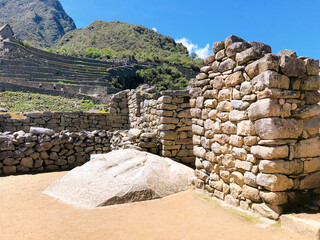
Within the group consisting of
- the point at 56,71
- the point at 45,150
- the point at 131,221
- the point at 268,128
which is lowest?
the point at 131,221

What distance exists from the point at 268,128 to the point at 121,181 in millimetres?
2818

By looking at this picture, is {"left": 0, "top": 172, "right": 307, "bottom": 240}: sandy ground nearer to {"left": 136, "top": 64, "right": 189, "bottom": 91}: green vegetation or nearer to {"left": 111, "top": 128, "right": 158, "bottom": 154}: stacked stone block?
{"left": 111, "top": 128, "right": 158, "bottom": 154}: stacked stone block

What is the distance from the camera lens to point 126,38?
308 ft

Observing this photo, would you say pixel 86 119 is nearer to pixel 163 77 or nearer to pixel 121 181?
pixel 121 181

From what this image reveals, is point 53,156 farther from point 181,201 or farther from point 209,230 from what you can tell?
point 209,230

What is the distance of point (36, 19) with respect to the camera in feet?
471

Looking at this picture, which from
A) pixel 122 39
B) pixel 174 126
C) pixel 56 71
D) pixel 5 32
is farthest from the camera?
pixel 122 39

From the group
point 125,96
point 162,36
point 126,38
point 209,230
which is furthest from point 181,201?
point 162,36

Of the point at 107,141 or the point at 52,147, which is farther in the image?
the point at 107,141

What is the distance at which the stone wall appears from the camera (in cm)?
304

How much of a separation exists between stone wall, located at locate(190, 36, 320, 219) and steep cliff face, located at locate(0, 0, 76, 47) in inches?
5285

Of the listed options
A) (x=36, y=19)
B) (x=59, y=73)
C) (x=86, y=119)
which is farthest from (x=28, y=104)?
(x=36, y=19)

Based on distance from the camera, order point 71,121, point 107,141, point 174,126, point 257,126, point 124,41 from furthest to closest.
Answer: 1. point 124,41
2. point 71,121
3. point 107,141
4. point 174,126
5. point 257,126

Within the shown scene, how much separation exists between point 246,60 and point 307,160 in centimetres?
169
